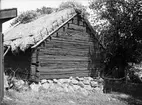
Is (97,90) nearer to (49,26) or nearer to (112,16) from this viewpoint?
(49,26)

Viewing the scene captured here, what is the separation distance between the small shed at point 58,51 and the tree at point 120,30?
640 centimetres

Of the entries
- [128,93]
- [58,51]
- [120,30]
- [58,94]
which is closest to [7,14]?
[58,94]

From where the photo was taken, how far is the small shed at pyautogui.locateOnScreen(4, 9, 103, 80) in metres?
11.7

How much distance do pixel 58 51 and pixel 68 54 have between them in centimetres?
89

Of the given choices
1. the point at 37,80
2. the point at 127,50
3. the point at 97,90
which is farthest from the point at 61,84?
the point at 127,50

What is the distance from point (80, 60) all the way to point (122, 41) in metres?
9.91

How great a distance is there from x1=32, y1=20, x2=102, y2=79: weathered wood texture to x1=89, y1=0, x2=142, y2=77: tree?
6.35 meters

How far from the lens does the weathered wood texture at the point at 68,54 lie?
11.9 meters

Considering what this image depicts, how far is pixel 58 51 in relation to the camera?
12562mm

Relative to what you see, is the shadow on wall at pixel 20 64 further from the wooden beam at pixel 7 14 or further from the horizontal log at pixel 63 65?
the wooden beam at pixel 7 14

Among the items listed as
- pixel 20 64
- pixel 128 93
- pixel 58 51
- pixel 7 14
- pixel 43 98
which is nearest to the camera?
pixel 7 14

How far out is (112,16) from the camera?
73.6 feet

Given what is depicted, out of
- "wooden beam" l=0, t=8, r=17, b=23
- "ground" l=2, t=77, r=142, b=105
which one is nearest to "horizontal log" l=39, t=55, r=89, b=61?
"ground" l=2, t=77, r=142, b=105

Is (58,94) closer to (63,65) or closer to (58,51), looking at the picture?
(63,65)
